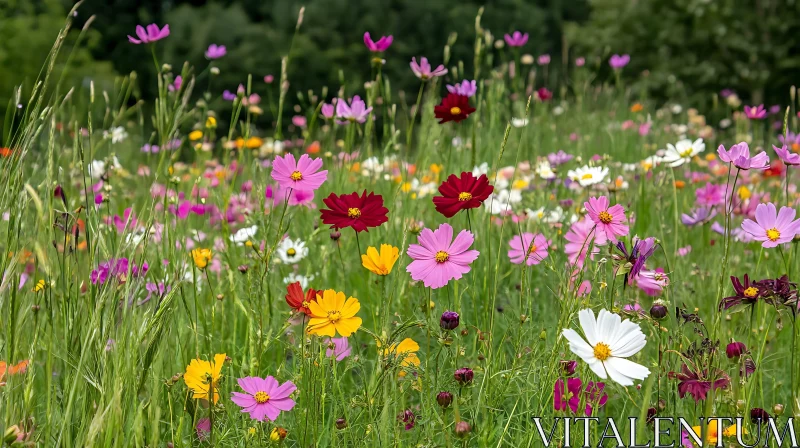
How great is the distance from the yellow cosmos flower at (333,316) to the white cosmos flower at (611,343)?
0.32 m

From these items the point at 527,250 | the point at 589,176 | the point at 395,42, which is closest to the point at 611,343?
the point at 527,250

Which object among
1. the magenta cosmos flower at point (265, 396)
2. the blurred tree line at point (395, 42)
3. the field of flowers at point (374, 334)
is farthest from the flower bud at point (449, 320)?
the blurred tree line at point (395, 42)

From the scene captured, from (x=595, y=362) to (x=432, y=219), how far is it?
1453 mm

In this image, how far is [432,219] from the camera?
2.33 metres

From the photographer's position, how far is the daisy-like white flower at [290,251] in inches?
75.2

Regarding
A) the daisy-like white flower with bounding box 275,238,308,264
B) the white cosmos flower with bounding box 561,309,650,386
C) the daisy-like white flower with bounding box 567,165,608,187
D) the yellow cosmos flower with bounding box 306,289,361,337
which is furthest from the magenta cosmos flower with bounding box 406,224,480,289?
the daisy-like white flower with bounding box 567,165,608,187

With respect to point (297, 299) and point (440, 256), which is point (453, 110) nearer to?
point (440, 256)

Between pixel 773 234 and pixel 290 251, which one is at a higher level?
pixel 773 234

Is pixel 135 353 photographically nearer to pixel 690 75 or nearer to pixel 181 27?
pixel 181 27

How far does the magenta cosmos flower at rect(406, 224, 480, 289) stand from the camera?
1.13m

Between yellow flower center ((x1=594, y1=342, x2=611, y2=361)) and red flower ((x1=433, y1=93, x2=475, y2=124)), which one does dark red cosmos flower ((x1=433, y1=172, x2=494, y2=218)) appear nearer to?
yellow flower center ((x1=594, y1=342, x2=611, y2=361))

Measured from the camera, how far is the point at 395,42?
10086 millimetres

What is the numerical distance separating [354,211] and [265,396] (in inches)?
12.4

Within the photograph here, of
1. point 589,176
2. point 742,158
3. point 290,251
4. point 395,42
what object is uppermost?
point 742,158
